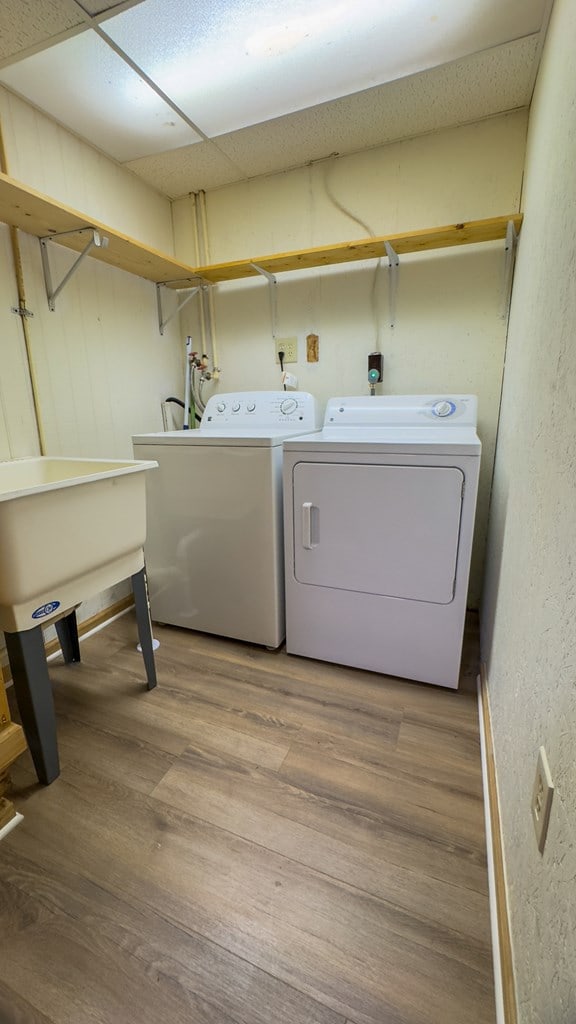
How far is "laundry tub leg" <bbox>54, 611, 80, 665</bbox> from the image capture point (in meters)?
1.76

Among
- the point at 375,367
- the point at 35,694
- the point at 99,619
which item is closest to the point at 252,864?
the point at 35,694

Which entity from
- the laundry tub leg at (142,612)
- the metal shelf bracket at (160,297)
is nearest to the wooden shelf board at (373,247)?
the metal shelf bracket at (160,297)

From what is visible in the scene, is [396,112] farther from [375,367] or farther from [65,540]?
[65,540]

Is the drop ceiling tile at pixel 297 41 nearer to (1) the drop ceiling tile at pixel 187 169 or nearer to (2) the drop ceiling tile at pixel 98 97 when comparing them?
(2) the drop ceiling tile at pixel 98 97

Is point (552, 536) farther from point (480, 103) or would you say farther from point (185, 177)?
point (185, 177)

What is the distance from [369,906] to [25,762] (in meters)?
1.06

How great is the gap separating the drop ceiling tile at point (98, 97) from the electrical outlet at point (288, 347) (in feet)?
2.98

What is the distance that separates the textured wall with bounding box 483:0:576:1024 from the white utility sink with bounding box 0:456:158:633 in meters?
1.09

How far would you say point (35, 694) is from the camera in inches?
44.1

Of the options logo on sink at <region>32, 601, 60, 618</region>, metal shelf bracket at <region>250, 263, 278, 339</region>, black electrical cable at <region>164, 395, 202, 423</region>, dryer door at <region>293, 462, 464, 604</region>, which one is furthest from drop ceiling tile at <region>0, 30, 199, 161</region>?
logo on sink at <region>32, 601, 60, 618</region>

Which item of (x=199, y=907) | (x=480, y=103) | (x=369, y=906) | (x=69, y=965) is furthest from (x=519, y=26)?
(x=69, y=965)

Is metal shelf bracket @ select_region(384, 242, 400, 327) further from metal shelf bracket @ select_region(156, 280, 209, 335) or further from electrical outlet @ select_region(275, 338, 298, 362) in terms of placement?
metal shelf bracket @ select_region(156, 280, 209, 335)

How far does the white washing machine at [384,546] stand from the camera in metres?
1.42

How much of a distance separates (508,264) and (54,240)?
73.6 inches
